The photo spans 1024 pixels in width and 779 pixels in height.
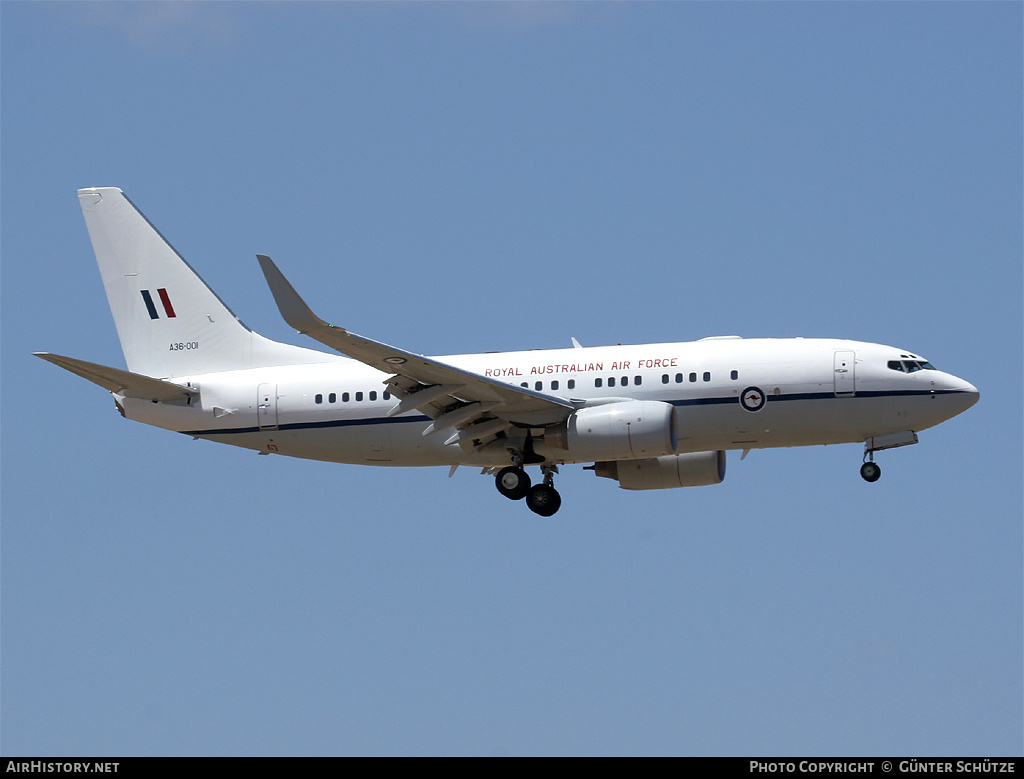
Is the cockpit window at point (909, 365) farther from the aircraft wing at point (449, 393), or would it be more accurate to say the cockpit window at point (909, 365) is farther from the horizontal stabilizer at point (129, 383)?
the horizontal stabilizer at point (129, 383)

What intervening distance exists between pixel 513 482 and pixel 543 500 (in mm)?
1012

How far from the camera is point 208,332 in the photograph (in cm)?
4694

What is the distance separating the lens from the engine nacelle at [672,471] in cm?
4484

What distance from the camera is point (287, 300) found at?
36.4 meters

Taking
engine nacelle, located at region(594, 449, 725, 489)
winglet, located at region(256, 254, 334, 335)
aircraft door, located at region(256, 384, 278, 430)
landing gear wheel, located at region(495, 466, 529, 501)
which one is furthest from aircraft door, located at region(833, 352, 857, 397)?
aircraft door, located at region(256, 384, 278, 430)

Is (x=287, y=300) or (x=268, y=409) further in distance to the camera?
(x=268, y=409)

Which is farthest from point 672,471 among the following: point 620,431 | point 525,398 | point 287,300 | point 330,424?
point 287,300

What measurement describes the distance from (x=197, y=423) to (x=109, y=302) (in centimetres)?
586

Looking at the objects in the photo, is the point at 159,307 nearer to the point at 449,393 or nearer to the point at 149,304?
the point at 149,304

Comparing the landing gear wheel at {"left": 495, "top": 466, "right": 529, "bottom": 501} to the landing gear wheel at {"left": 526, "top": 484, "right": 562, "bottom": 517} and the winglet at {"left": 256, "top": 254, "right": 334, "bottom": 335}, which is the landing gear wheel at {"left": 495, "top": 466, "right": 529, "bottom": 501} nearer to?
the landing gear wheel at {"left": 526, "top": 484, "right": 562, "bottom": 517}

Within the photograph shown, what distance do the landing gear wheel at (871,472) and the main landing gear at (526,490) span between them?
8433mm

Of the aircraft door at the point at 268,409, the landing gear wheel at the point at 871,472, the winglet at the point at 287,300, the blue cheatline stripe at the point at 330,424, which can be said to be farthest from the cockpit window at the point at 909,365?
the aircraft door at the point at 268,409

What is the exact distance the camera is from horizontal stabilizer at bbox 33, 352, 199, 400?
42594mm
